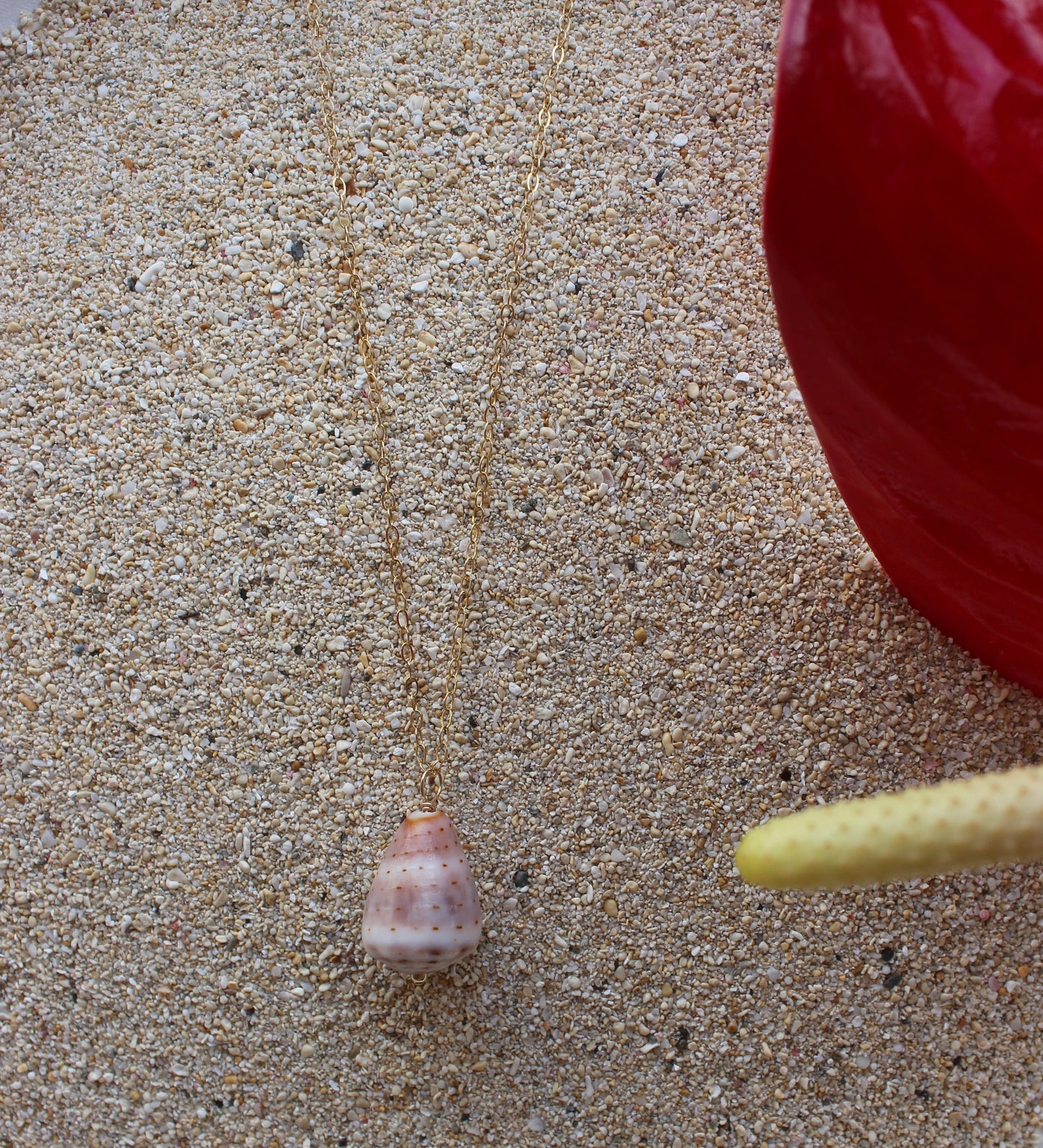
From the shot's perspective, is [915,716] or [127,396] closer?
[915,716]

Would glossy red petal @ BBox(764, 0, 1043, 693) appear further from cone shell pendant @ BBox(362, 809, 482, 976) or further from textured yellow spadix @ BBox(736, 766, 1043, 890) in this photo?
cone shell pendant @ BBox(362, 809, 482, 976)

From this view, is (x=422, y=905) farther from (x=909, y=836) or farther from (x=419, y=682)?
(x=909, y=836)

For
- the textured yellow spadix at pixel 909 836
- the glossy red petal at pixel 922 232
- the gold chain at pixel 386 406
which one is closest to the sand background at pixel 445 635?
the gold chain at pixel 386 406

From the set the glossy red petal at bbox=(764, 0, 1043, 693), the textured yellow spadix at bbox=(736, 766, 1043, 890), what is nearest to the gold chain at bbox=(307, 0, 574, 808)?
the glossy red petal at bbox=(764, 0, 1043, 693)

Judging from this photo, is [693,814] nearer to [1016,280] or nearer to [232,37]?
[1016,280]

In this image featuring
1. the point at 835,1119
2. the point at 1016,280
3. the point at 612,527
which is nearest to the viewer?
the point at 1016,280

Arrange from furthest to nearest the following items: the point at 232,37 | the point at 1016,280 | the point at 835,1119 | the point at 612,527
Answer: the point at 232,37 < the point at 612,527 < the point at 835,1119 < the point at 1016,280

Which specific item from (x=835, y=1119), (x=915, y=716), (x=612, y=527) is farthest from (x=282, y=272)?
(x=835, y=1119)

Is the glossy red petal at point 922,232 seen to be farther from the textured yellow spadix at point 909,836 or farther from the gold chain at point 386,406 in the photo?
the gold chain at point 386,406
